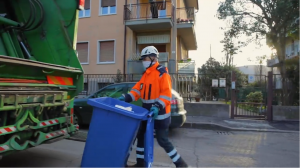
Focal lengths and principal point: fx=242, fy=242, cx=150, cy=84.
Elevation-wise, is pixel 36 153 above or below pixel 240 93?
below

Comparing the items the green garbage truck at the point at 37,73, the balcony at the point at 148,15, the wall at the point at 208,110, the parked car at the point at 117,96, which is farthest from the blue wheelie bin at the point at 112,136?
the balcony at the point at 148,15

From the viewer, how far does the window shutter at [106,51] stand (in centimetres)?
1499

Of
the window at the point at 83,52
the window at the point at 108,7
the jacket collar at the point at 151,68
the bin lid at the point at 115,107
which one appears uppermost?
the window at the point at 108,7

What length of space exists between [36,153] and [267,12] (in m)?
10.9

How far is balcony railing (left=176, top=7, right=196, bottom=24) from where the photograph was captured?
14.5 meters

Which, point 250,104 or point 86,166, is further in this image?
point 250,104

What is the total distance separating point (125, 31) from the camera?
14555 mm

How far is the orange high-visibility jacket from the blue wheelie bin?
0.41 meters

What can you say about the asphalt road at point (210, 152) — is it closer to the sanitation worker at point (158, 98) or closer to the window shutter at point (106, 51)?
the sanitation worker at point (158, 98)

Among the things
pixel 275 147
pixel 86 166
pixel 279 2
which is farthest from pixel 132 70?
pixel 86 166

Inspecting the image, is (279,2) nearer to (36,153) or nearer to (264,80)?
(264,80)

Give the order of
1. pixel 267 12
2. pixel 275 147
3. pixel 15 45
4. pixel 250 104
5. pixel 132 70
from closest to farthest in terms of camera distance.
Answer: pixel 15 45, pixel 275 147, pixel 250 104, pixel 267 12, pixel 132 70

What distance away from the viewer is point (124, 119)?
9.82 ft

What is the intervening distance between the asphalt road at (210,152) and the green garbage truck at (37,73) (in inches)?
28.0
